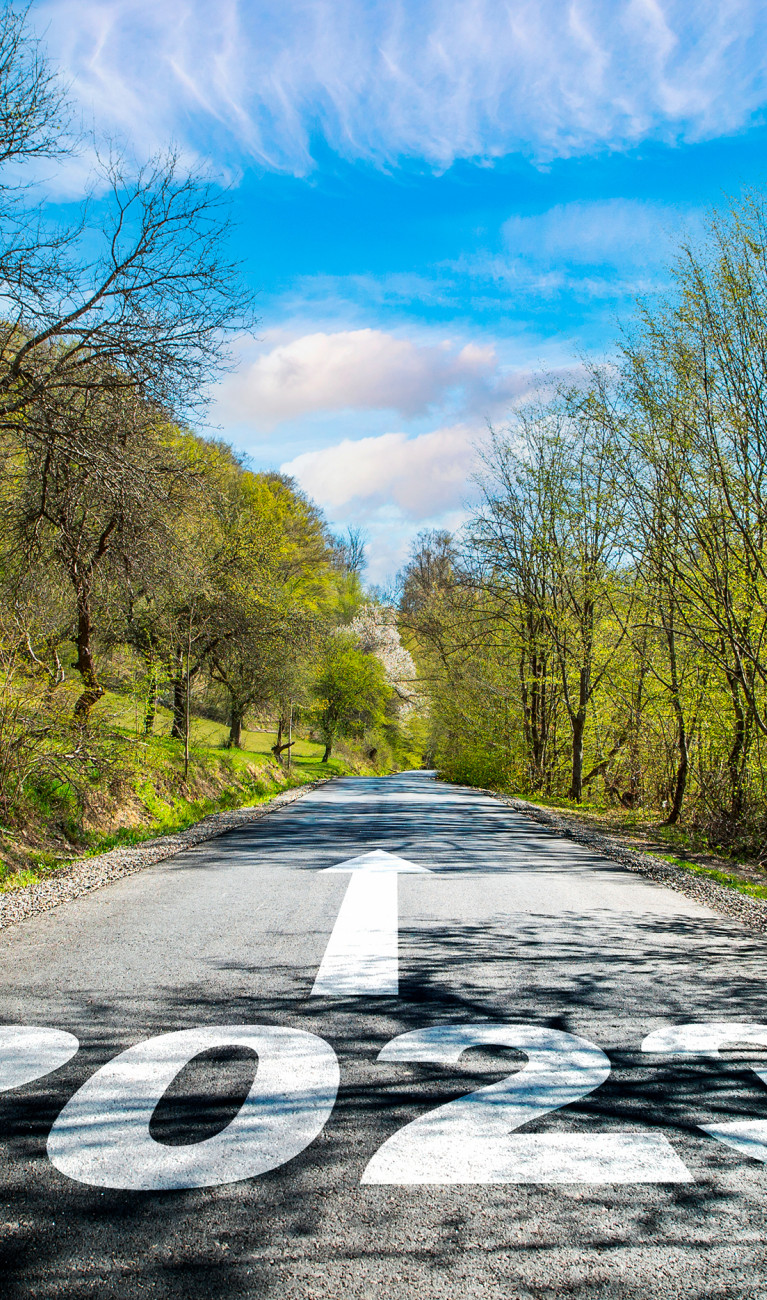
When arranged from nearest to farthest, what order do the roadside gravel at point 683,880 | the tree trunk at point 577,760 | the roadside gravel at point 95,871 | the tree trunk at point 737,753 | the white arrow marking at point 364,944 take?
the white arrow marking at point 364,944
the roadside gravel at point 95,871
the roadside gravel at point 683,880
the tree trunk at point 737,753
the tree trunk at point 577,760

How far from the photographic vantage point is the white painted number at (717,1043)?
277 cm

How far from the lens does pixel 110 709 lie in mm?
13234

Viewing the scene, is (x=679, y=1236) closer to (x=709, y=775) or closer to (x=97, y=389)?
(x=97, y=389)

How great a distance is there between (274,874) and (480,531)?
18.0 meters

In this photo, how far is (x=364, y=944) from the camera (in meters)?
5.27

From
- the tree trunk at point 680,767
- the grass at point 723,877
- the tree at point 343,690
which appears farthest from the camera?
the tree at point 343,690

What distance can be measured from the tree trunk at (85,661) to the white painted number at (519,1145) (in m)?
9.64

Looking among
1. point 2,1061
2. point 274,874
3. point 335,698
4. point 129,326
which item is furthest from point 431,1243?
point 335,698

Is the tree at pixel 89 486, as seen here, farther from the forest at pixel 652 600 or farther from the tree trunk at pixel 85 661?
the forest at pixel 652 600

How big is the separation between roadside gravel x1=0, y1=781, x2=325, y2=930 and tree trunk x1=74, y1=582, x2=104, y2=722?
237 cm

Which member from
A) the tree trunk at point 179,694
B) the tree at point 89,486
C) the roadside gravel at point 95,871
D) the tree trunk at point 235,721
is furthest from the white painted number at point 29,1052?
the tree trunk at point 235,721

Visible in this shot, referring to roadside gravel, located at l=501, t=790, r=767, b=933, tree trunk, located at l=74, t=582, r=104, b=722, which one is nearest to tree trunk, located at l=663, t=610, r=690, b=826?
roadside gravel, located at l=501, t=790, r=767, b=933

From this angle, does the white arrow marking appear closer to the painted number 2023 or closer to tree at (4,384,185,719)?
the painted number 2023

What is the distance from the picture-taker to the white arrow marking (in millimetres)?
4348
